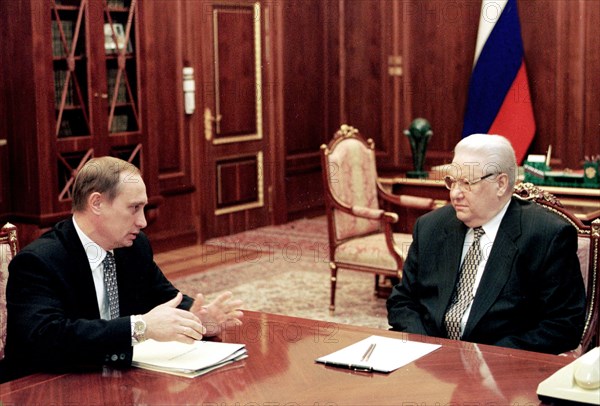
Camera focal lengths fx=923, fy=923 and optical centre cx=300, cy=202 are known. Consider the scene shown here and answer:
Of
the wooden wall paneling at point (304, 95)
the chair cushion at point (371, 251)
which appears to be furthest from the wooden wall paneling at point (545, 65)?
the chair cushion at point (371, 251)

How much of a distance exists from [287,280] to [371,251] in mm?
1161

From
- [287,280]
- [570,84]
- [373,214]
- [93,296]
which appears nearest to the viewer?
[93,296]

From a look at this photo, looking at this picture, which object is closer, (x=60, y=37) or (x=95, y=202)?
(x=95, y=202)

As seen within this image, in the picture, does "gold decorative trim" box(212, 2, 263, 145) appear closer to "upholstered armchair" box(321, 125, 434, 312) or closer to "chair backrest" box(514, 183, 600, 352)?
"upholstered armchair" box(321, 125, 434, 312)

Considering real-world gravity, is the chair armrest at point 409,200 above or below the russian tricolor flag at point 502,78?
below

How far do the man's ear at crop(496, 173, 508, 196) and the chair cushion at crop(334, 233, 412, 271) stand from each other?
2.44 meters

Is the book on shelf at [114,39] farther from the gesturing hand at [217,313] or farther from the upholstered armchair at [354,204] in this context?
the gesturing hand at [217,313]

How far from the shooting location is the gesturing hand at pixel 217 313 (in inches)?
102

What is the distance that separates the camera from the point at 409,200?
570cm

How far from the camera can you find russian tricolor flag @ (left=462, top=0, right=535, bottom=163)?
25.9 ft

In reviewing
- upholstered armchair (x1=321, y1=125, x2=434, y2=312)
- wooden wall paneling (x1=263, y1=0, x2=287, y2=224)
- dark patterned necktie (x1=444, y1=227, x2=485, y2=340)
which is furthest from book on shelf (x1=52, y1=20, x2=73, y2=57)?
dark patterned necktie (x1=444, y1=227, x2=485, y2=340)

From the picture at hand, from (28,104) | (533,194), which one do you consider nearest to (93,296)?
(533,194)

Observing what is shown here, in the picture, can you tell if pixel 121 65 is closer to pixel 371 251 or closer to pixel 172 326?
pixel 371 251

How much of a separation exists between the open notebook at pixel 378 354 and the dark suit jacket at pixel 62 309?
0.54 metres
